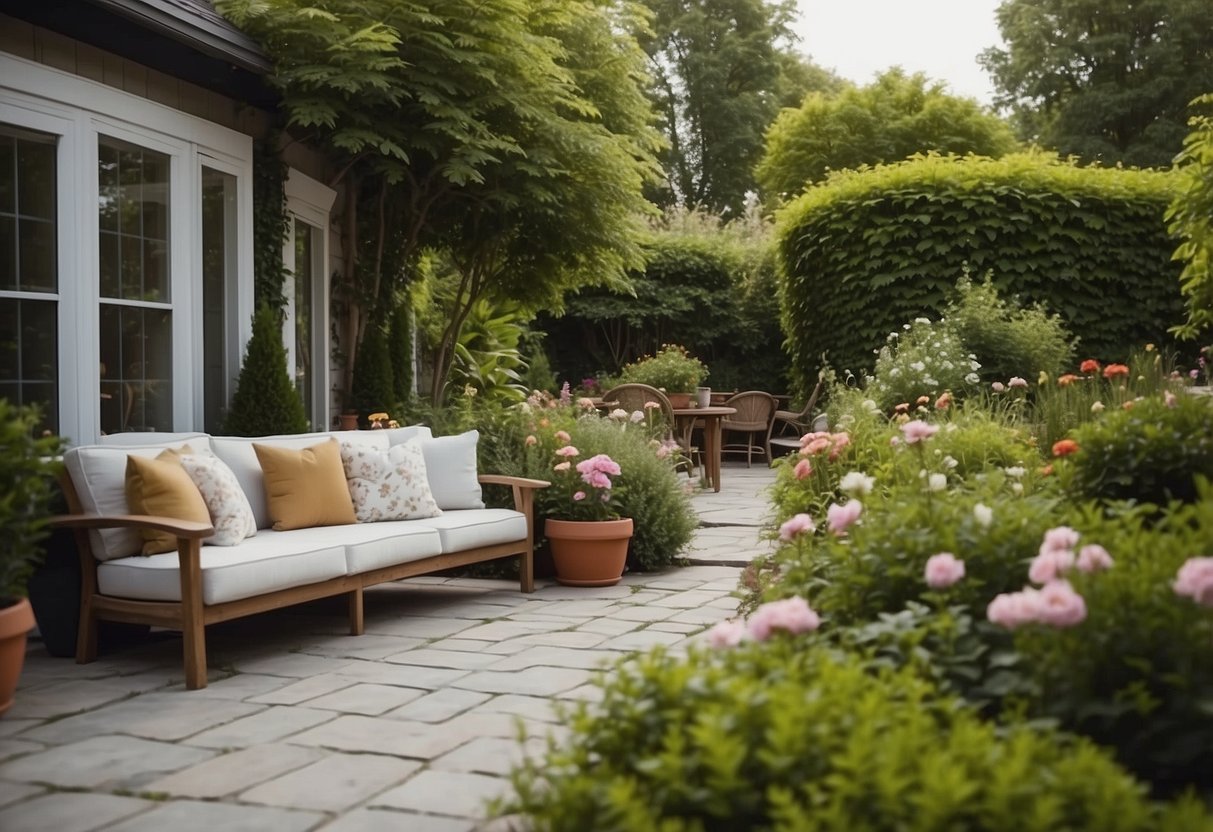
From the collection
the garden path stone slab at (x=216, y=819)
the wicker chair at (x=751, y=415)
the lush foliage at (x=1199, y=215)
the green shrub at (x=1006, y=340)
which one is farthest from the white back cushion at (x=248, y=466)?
the wicker chair at (x=751, y=415)

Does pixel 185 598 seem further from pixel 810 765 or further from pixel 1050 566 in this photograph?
pixel 1050 566

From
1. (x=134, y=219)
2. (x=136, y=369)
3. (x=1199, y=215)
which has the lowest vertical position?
(x=136, y=369)

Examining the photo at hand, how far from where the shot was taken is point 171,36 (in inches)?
213

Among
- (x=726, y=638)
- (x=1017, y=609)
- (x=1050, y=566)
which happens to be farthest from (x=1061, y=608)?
(x=726, y=638)

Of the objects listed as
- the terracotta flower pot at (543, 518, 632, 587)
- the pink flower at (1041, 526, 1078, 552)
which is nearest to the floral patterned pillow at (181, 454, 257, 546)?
the terracotta flower pot at (543, 518, 632, 587)

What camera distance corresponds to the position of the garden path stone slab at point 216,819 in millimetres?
2660

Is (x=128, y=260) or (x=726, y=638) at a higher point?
(x=128, y=260)

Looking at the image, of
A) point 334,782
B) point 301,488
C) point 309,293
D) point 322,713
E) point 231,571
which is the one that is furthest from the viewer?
point 309,293

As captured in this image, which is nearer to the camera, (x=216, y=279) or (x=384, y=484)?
(x=384, y=484)

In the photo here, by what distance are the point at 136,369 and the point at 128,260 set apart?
56 centimetres

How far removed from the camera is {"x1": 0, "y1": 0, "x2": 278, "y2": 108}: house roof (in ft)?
16.5

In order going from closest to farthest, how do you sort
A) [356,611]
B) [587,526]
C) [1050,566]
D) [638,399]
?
[1050,566] → [356,611] → [587,526] → [638,399]

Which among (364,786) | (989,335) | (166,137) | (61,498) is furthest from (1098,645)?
(989,335)

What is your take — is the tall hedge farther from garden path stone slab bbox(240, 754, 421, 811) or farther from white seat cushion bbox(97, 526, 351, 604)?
garden path stone slab bbox(240, 754, 421, 811)
